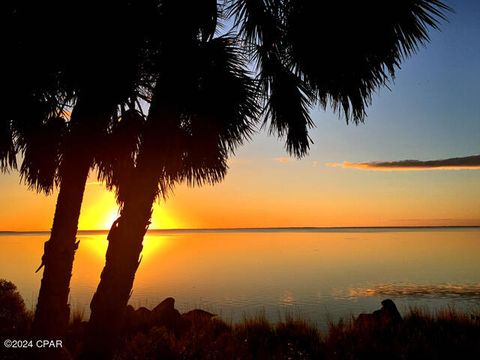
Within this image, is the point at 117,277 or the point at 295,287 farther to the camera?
the point at 295,287

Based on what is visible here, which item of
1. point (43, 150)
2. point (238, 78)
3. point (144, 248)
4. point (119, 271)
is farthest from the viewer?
point (144, 248)

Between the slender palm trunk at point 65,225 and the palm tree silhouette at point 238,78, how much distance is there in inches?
60.0

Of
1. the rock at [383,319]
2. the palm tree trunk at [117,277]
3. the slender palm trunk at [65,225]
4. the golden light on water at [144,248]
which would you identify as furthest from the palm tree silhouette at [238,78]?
the golden light on water at [144,248]

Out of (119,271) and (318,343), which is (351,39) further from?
(318,343)

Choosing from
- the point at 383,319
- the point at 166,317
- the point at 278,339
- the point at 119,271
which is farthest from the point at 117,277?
the point at 383,319

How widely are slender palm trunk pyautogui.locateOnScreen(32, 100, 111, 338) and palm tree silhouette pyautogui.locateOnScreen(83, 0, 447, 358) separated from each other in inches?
60.0

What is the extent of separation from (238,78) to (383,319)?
720cm

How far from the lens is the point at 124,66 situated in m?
5.57

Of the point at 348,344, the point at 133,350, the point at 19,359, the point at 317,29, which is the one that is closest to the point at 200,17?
the point at 317,29

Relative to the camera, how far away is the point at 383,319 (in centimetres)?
A: 1048

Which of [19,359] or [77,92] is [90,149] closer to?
[77,92]

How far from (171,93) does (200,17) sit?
3.19 ft

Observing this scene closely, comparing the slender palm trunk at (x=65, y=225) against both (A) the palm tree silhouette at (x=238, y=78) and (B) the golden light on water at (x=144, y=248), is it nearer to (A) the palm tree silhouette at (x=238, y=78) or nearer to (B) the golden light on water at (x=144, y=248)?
(A) the palm tree silhouette at (x=238, y=78)

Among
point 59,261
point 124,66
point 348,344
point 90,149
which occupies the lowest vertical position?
point 348,344
